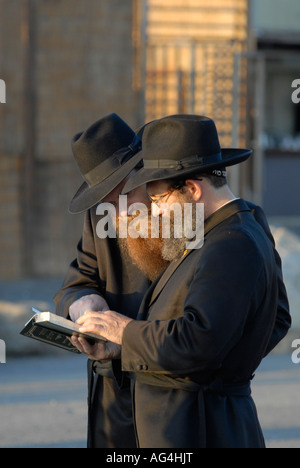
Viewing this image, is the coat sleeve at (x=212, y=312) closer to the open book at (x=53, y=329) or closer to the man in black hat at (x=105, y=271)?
the open book at (x=53, y=329)

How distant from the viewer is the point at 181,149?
244cm

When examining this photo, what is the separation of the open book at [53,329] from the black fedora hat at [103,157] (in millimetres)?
525

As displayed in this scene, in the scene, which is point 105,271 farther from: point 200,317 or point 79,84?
point 79,84

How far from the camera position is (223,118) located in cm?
1034

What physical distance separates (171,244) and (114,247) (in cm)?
74

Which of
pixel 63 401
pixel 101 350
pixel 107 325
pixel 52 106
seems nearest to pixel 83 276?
pixel 101 350

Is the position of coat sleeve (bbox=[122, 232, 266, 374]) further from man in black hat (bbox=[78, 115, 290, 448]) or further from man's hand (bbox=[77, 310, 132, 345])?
man's hand (bbox=[77, 310, 132, 345])

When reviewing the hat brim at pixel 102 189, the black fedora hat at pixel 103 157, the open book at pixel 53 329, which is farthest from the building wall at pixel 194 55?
the open book at pixel 53 329

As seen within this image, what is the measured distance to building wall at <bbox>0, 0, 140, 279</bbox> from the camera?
968cm

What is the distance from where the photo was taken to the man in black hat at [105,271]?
3.07 metres

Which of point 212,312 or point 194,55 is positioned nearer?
point 212,312

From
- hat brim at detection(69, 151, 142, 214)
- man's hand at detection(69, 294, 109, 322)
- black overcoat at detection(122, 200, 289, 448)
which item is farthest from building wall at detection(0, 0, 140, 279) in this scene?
black overcoat at detection(122, 200, 289, 448)

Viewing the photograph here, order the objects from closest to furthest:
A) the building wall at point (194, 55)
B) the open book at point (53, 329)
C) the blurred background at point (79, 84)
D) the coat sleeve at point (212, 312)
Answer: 1. the coat sleeve at point (212, 312)
2. the open book at point (53, 329)
3. the blurred background at point (79, 84)
4. the building wall at point (194, 55)

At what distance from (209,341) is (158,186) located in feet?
1.82
